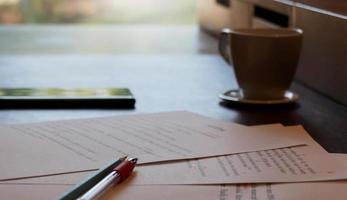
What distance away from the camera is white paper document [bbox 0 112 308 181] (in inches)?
24.6

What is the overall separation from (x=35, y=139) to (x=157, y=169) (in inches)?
6.6

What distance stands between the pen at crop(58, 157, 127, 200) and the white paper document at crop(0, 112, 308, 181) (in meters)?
0.04

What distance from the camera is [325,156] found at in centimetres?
65

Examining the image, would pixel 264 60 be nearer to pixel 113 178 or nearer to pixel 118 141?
pixel 118 141

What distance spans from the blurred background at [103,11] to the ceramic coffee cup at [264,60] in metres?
1.52

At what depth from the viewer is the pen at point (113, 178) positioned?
514 millimetres

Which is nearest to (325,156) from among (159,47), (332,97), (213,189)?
(213,189)

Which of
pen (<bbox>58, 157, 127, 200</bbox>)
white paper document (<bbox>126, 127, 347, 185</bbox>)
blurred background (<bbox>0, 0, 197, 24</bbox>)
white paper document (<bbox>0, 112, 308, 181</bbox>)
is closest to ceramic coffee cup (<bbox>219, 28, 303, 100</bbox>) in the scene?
white paper document (<bbox>0, 112, 308, 181</bbox>)

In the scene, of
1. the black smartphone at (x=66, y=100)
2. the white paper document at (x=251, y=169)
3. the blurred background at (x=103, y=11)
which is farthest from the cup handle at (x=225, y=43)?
the blurred background at (x=103, y=11)

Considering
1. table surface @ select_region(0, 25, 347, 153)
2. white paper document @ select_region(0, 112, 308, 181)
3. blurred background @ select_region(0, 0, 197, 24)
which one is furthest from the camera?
blurred background @ select_region(0, 0, 197, 24)

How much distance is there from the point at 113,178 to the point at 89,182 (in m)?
0.03

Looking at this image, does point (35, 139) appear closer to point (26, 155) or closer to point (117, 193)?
point (26, 155)

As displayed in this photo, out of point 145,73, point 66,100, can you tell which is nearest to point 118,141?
point 66,100

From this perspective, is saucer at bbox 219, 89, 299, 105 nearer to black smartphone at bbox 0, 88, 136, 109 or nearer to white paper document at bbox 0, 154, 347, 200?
black smartphone at bbox 0, 88, 136, 109
